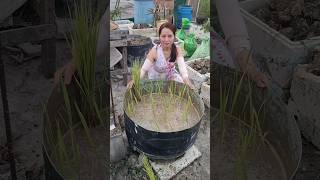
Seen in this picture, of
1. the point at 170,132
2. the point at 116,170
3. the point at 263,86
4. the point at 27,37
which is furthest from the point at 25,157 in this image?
the point at 263,86

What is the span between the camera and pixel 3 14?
1682 mm

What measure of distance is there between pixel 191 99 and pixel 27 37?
35.2 inches

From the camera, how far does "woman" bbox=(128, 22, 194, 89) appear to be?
1647mm

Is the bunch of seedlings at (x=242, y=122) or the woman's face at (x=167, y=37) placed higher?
the woman's face at (x=167, y=37)

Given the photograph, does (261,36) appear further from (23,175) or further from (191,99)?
(23,175)

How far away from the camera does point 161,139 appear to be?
155 cm

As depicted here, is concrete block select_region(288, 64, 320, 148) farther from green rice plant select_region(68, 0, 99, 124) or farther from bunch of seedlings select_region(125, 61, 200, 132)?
green rice plant select_region(68, 0, 99, 124)

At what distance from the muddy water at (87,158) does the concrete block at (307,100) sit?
3.23ft

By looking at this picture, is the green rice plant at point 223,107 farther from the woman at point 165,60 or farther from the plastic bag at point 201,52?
the plastic bag at point 201,52

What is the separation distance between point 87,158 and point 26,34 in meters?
0.88

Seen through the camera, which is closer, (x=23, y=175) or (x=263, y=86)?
(x=263, y=86)

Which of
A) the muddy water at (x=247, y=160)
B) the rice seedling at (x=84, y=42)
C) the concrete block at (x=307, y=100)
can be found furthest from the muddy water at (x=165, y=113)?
the concrete block at (x=307, y=100)

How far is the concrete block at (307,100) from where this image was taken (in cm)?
188

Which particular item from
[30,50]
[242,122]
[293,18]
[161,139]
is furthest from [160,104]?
[30,50]
